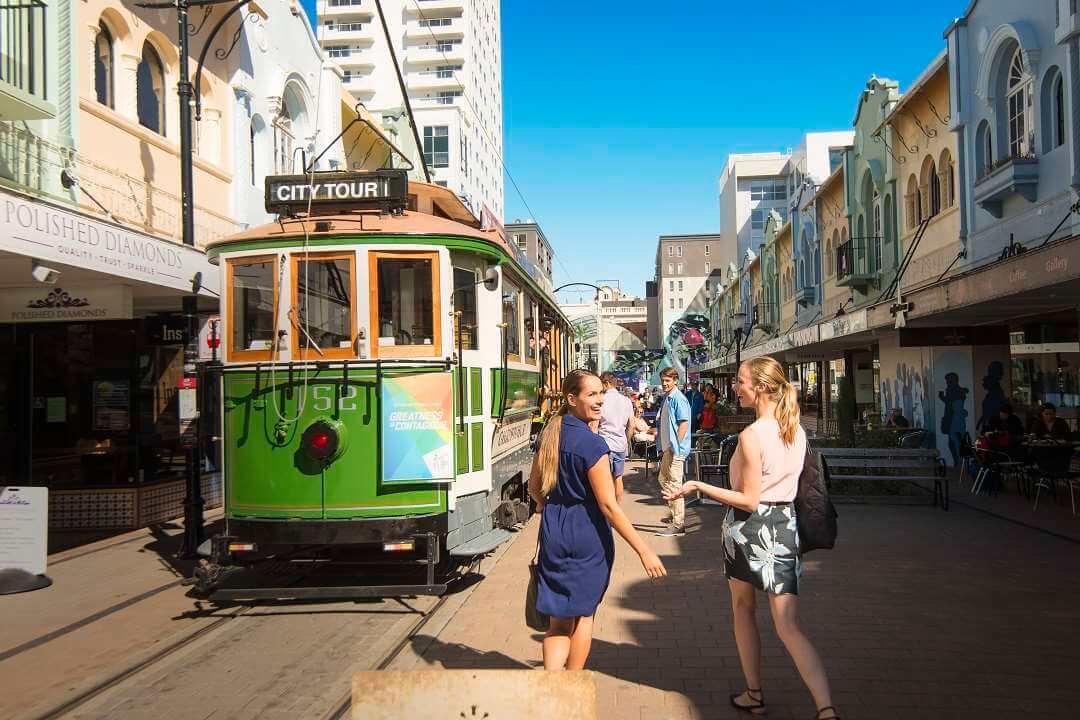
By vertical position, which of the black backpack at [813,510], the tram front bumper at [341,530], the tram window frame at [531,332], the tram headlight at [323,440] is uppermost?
the tram window frame at [531,332]

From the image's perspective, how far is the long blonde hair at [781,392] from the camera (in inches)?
162

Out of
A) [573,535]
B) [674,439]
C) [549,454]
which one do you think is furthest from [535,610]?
[674,439]

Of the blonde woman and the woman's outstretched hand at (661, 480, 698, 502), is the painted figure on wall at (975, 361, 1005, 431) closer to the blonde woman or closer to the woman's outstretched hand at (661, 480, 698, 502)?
the blonde woman

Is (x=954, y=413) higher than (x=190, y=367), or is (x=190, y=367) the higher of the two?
(x=190, y=367)

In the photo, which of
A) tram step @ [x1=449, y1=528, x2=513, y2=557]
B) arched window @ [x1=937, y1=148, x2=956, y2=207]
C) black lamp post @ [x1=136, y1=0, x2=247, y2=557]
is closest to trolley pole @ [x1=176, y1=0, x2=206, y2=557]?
black lamp post @ [x1=136, y1=0, x2=247, y2=557]

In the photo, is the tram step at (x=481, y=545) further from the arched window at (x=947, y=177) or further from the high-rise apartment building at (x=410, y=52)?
the high-rise apartment building at (x=410, y=52)

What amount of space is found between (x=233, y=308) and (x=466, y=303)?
73.8 inches

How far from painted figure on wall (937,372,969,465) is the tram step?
1197 centimetres

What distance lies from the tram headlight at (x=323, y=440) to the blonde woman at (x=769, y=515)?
10.7 ft

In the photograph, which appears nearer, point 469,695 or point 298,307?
point 469,695

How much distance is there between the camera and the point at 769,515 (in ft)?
13.4

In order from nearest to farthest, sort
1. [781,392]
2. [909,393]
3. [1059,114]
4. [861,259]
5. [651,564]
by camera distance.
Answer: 1. [651,564]
2. [781,392]
3. [1059,114]
4. [909,393]
5. [861,259]

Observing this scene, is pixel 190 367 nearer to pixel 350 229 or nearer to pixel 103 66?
pixel 350 229

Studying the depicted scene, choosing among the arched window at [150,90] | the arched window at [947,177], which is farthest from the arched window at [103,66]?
the arched window at [947,177]
